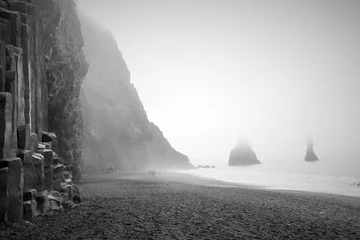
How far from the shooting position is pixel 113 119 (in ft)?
372

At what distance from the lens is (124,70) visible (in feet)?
486

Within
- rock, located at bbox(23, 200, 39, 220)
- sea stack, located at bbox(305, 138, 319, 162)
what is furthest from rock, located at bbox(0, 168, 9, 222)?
sea stack, located at bbox(305, 138, 319, 162)

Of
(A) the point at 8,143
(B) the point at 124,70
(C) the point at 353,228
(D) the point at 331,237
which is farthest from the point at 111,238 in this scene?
(B) the point at 124,70

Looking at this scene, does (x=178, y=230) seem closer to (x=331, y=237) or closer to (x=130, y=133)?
(x=331, y=237)

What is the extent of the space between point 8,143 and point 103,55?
125m

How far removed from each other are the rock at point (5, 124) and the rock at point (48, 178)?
428 centimetres

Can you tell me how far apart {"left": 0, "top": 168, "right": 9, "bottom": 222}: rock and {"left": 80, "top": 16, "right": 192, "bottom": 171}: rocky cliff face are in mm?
75574

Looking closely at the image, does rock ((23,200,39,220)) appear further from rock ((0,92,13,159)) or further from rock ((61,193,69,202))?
rock ((61,193,69,202))

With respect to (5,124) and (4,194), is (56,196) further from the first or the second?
(5,124)

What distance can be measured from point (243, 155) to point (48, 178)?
521ft

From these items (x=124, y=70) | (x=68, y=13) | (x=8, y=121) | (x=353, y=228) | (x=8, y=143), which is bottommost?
(x=353, y=228)

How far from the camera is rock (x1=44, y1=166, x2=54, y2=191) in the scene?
17562 mm

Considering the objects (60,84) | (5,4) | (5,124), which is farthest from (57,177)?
(60,84)

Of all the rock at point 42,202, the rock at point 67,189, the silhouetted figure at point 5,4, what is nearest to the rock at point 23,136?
the rock at point 42,202
